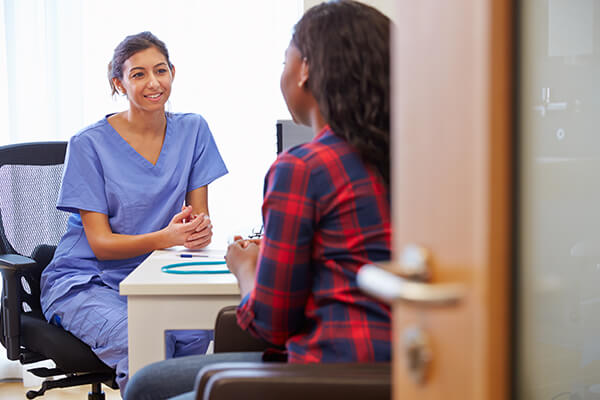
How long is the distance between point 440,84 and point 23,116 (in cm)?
246

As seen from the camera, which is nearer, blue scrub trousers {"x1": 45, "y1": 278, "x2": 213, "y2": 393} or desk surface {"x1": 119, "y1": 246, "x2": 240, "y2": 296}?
desk surface {"x1": 119, "y1": 246, "x2": 240, "y2": 296}

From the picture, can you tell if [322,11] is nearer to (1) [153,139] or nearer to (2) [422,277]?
(2) [422,277]

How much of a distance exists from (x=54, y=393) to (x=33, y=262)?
1.09 metres

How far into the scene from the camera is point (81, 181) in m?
1.90

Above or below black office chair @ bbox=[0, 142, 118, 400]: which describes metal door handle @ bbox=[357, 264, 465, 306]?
above

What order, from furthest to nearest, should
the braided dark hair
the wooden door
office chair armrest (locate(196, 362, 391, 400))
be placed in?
the braided dark hair, office chair armrest (locate(196, 362, 391, 400)), the wooden door

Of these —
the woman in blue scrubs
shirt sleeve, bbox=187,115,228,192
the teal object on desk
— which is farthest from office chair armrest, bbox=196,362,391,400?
shirt sleeve, bbox=187,115,228,192

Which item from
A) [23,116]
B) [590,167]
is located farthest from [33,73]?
[590,167]

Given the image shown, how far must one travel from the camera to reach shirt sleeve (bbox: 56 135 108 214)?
6.17 ft

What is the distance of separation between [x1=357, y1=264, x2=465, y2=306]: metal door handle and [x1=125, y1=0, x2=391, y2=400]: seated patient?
1.47 ft

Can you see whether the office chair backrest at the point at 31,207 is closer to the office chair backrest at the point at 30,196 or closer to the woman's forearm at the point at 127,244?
the office chair backrest at the point at 30,196

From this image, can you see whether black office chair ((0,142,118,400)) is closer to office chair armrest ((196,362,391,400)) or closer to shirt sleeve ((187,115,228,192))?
shirt sleeve ((187,115,228,192))

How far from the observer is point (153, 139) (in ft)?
6.70

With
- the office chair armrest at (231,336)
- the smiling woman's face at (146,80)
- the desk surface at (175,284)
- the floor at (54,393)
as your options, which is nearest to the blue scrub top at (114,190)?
the smiling woman's face at (146,80)
